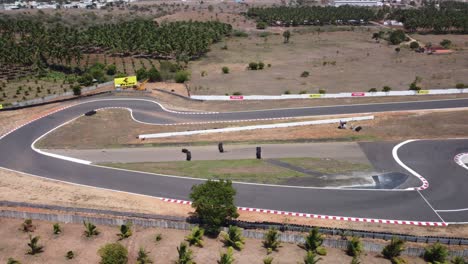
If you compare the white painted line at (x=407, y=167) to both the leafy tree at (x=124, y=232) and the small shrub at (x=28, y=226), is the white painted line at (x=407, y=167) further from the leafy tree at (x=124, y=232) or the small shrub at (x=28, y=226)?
the small shrub at (x=28, y=226)

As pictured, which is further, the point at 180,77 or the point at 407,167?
the point at 180,77

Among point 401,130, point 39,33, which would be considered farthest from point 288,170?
point 39,33

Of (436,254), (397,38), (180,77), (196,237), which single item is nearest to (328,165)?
(436,254)

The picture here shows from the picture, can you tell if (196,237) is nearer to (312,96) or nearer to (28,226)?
(28,226)

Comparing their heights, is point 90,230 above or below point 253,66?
below

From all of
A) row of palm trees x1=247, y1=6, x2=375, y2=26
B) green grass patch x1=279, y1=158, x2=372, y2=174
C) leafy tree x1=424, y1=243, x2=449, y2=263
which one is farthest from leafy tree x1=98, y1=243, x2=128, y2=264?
row of palm trees x1=247, y1=6, x2=375, y2=26

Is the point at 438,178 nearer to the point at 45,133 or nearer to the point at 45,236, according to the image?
the point at 45,236

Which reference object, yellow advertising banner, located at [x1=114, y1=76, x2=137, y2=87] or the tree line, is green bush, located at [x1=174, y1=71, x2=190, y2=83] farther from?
the tree line

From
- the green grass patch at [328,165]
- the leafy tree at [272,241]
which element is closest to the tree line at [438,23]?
the green grass patch at [328,165]
